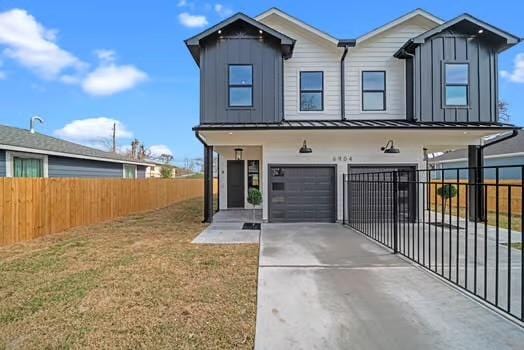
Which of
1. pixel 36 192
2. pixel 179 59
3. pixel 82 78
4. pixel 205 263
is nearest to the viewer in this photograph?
pixel 205 263

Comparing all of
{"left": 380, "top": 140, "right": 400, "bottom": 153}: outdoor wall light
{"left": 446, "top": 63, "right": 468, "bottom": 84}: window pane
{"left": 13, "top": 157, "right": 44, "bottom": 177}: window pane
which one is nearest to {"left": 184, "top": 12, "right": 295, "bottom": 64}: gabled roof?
{"left": 380, "top": 140, "right": 400, "bottom": 153}: outdoor wall light

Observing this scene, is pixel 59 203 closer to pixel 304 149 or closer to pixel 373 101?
pixel 304 149

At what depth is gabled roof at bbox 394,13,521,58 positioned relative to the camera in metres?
11.6

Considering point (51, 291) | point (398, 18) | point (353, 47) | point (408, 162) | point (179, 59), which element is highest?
point (179, 59)

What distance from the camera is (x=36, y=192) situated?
32.6 feet

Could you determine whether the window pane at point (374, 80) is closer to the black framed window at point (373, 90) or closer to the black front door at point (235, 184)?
the black framed window at point (373, 90)

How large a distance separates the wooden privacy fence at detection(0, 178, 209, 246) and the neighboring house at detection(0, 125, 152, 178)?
2487 mm

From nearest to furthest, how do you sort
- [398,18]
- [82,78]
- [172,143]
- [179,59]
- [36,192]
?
[36,192] → [398,18] → [179,59] → [82,78] → [172,143]

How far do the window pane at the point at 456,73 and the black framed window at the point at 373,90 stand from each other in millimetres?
2053

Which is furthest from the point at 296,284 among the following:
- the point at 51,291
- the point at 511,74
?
the point at 511,74

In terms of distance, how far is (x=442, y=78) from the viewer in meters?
12.0

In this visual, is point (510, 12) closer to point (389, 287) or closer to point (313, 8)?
point (313, 8)

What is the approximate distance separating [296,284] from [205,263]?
6.48 ft

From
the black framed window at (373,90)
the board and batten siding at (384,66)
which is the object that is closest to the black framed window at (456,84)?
the board and batten siding at (384,66)
